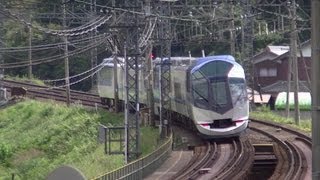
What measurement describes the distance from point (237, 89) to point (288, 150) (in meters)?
3.63

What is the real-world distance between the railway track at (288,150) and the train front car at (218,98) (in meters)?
1.72

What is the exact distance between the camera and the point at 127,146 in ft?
68.7

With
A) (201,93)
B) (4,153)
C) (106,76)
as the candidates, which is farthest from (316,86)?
(106,76)

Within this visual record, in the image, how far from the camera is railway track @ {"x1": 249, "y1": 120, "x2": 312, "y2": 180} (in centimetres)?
1795

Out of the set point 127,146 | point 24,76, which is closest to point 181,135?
point 127,146

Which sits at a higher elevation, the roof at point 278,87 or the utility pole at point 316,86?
the utility pole at point 316,86

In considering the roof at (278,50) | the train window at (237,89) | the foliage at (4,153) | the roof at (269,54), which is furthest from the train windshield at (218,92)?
the roof at (278,50)

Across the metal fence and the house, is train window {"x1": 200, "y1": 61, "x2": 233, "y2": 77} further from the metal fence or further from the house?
the house

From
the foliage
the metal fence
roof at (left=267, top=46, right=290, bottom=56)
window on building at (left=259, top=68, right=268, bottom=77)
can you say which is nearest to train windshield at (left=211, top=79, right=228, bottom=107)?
the metal fence

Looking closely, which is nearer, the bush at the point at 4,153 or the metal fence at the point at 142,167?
the metal fence at the point at 142,167

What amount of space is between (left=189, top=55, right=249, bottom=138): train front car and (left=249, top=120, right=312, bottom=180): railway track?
5.63 feet

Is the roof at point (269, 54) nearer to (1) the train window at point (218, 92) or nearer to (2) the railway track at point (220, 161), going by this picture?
(2) the railway track at point (220, 161)

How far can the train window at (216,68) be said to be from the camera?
82.8 feet

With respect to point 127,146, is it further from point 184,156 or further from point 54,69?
point 54,69
